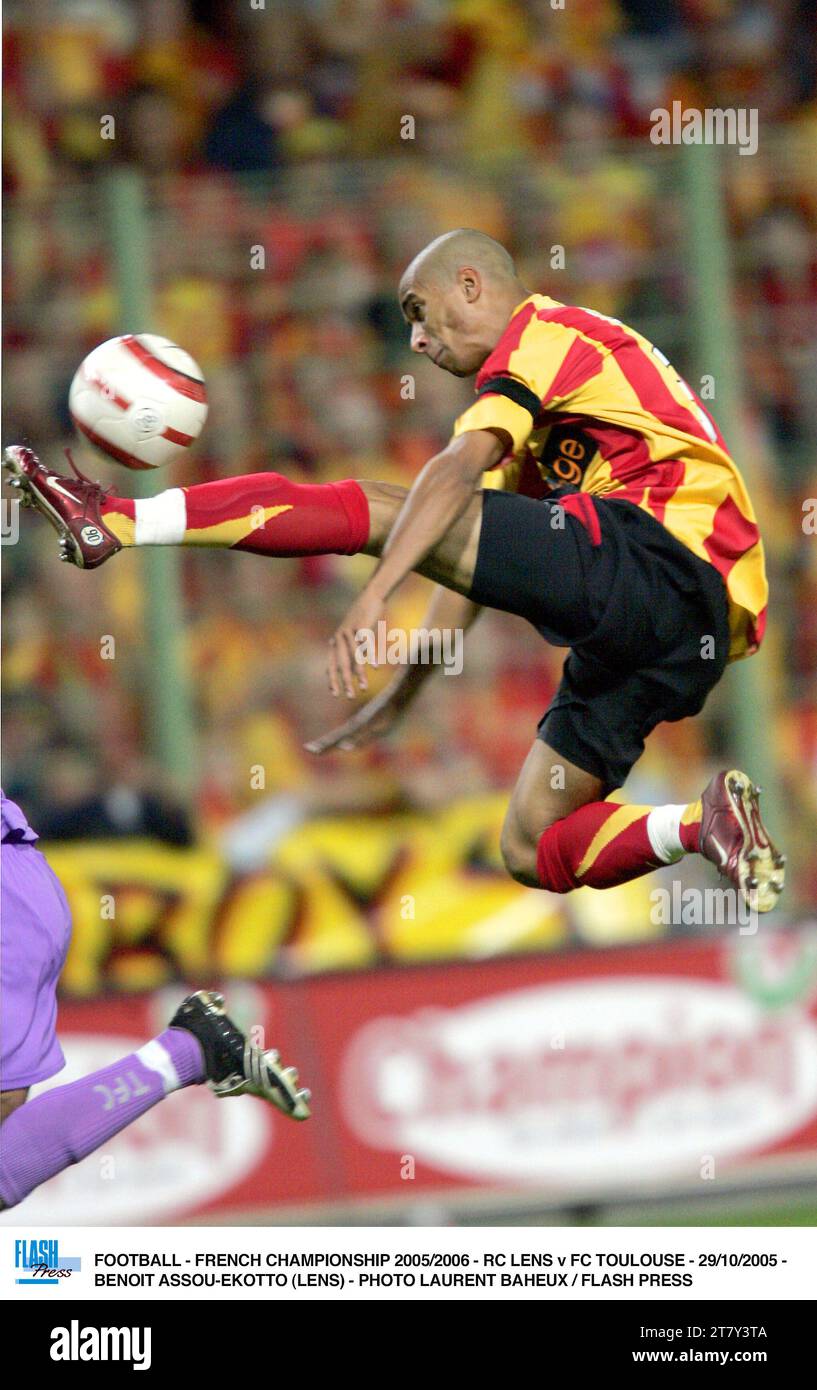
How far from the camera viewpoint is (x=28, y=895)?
15.2 feet

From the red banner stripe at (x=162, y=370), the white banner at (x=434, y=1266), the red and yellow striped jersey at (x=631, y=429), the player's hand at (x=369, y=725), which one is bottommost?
the white banner at (x=434, y=1266)

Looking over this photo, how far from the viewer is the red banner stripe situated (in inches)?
193

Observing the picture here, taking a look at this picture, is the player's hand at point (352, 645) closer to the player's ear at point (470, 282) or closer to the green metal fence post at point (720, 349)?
the player's ear at point (470, 282)

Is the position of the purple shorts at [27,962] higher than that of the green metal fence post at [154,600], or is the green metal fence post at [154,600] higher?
the green metal fence post at [154,600]

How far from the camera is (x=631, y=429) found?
4.82 m

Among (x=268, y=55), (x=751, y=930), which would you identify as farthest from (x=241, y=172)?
(x=751, y=930)

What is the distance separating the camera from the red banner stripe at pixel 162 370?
4.91 meters

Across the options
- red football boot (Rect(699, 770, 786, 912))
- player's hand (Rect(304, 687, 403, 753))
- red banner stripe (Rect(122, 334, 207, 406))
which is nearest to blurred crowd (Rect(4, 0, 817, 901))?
player's hand (Rect(304, 687, 403, 753))

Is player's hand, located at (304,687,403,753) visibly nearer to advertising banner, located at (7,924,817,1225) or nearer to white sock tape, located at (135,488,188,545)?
white sock tape, located at (135,488,188,545)

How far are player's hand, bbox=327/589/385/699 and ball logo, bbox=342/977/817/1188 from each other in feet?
11.3

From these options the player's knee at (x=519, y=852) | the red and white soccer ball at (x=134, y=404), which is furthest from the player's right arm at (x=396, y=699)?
the red and white soccer ball at (x=134, y=404)

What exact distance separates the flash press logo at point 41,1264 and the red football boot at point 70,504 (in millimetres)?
2617

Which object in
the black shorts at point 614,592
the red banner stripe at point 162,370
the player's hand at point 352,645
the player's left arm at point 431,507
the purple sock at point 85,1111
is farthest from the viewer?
the red banner stripe at point 162,370

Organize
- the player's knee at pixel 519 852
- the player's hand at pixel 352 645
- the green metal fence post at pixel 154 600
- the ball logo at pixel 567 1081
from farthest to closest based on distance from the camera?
the green metal fence post at pixel 154 600
the ball logo at pixel 567 1081
the player's knee at pixel 519 852
the player's hand at pixel 352 645
